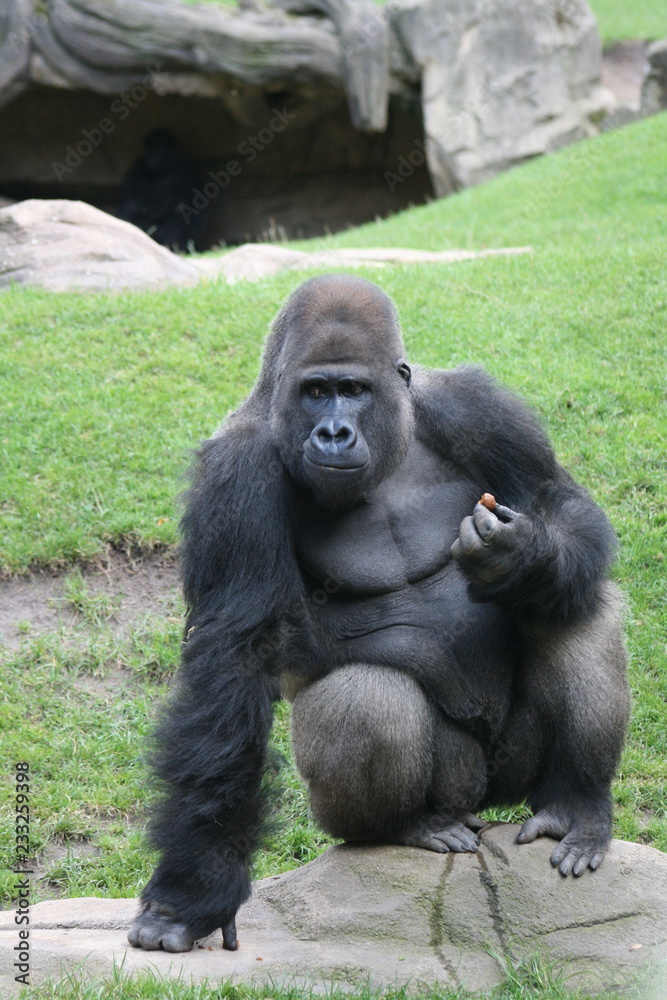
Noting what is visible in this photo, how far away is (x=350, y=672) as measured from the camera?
12.1ft

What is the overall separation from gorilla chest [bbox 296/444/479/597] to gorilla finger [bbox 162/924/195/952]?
44.8 inches

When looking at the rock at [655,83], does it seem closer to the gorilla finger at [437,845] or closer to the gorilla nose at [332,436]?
the gorilla nose at [332,436]

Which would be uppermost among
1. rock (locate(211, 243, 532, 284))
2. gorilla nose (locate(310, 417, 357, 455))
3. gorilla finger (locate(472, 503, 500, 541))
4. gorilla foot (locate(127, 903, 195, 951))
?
gorilla nose (locate(310, 417, 357, 455))

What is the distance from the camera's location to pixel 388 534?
12.8ft

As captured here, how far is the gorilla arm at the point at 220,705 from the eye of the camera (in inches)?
135

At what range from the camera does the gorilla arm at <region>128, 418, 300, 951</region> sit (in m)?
3.44

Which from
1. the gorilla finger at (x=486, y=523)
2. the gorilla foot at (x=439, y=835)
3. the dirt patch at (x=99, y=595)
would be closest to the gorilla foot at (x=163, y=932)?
the gorilla foot at (x=439, y=835)

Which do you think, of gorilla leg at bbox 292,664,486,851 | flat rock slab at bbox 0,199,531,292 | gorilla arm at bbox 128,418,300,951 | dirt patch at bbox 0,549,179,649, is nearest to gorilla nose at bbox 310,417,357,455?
gorilla arm at bbox 128,418,300,951

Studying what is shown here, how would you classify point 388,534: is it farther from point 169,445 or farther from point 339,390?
point 169,445

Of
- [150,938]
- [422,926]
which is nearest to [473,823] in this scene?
[422,926]

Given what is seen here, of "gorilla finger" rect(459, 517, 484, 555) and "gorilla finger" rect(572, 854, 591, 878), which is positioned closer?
"gorilla finger" rect(459, 517, 484, 555)

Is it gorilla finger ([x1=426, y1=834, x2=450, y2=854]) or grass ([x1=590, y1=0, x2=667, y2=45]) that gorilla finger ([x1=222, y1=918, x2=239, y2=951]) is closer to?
gorilla finger ([x1=426, y1=834, x2=450, y2=854])

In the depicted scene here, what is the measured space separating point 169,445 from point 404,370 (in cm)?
303

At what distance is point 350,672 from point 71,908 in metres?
1.29
